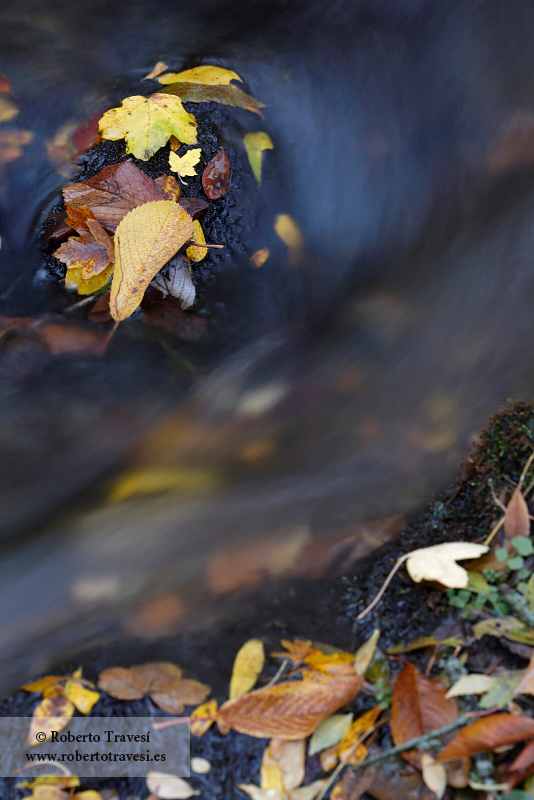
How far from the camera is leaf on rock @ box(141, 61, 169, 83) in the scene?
7.89 feet

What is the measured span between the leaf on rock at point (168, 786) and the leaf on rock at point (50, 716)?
0.23 meters

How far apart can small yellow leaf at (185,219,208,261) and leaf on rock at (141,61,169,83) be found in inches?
32.4

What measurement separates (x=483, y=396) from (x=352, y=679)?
931 mm

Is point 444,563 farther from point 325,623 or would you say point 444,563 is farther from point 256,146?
point 256,146

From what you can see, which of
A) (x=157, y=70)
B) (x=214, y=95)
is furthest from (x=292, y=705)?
(x=157, y=70)

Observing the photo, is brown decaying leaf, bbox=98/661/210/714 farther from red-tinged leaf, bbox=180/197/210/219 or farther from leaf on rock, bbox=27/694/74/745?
red-tinged leaf, bbox=180/197/210/219

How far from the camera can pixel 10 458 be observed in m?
1.71

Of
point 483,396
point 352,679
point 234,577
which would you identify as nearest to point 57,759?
point 234,577

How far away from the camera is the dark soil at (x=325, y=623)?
3.67 ft

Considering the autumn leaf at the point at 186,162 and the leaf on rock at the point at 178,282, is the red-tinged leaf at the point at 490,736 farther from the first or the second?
the autumn leaf at the point at 186,162

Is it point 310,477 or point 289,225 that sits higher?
point 289,225

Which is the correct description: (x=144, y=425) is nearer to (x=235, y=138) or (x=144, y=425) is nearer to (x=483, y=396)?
(x=483, y=396)

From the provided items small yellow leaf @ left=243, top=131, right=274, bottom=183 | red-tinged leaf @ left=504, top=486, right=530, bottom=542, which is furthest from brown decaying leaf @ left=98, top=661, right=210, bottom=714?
small yellow leaf @ left=243, top=131, right=274, bottom=183

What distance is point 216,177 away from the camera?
2178mm
